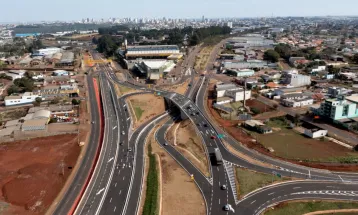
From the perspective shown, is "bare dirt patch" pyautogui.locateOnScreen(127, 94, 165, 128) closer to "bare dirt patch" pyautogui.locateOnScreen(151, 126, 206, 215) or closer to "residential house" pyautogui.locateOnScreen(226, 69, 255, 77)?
"bare dirt patch" pyautogui.locateOnScreen(151, 126, 206, 215)

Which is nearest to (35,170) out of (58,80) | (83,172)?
(83,172)

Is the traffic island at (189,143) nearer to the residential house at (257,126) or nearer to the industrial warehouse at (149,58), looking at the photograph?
the residential house at (257,126)

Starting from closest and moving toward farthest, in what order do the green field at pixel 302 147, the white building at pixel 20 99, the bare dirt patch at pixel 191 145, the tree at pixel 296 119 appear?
1. the bare dirt patch at pixel 191 145
2. the green field at pixel 302 147
3. the tree at pixel 296 119
4. the white building at pixel 20 99

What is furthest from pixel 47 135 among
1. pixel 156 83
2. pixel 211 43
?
pixel 211 43

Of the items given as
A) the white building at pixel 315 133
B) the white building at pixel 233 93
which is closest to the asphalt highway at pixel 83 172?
the white building at pixel 233 93

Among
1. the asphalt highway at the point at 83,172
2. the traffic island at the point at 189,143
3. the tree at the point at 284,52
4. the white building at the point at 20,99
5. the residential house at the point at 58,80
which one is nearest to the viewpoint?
the asphalt highway at the point at 83,172

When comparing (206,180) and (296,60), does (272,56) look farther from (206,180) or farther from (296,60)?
(206,180)
